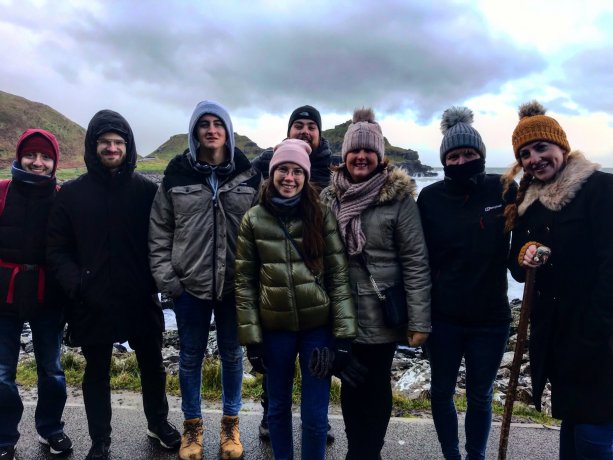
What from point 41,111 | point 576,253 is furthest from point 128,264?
point 41,111

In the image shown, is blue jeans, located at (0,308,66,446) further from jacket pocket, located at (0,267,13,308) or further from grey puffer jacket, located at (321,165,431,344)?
grey puffer jacket, located at (321,165,431,344)

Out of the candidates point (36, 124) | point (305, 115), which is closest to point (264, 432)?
point (305, 115)

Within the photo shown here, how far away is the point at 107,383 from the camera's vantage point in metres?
3.90

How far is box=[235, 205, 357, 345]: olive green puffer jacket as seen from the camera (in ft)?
10.4

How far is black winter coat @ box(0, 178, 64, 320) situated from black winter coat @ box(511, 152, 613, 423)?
152 inches

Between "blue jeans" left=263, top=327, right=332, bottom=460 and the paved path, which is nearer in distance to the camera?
"blue jeans" left=263, top=327, right=332, bottom=460

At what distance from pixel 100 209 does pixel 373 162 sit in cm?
226

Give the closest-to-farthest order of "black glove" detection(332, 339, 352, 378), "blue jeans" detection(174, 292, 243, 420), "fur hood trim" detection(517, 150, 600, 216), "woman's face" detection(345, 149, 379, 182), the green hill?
"fur hood trim" detection(517, 150, 600, 216) < "black glove" detection(332, 339, 352, 378) < "woman's face" detection(345, 149, 379, 182) < "blue jeans" detection(174, 292, 243, 420) < the green hill

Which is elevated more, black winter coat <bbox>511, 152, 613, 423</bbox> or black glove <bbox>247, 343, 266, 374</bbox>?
black winter coat <bbox>511, 152, 613, 423</bbox>

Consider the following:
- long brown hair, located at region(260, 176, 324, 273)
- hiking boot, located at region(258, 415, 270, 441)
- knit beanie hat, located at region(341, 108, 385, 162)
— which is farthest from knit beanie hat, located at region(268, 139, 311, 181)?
hiking boot, located at region(258, 415, 270, 441)

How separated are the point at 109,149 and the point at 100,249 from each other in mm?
830

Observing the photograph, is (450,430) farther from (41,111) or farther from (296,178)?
(41,111)

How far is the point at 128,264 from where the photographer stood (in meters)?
3.74

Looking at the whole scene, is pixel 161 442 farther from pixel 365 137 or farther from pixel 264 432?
pixel 365 137
